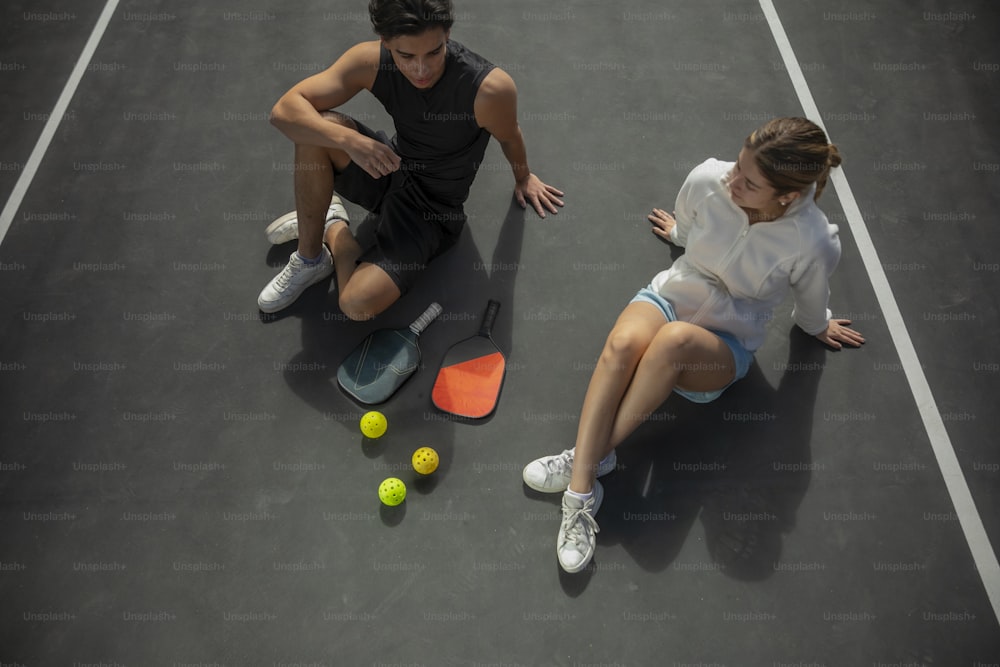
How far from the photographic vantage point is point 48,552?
2.82 m

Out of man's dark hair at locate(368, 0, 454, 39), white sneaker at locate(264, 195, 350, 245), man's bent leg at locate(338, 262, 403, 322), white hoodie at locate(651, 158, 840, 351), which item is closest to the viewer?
man's dark hair at locate(368, 0, 454, 39)

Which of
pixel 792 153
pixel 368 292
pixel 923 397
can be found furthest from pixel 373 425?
pixel 923 397

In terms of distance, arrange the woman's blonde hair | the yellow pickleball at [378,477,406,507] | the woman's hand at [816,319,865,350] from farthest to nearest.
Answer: the woman's hand at [816,319,865,350], the yellow pickleball at [378,477,406,507], the woman's blonde hair

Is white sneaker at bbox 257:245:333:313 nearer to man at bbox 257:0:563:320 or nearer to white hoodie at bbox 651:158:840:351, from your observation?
man at bbox 257:0:563:320

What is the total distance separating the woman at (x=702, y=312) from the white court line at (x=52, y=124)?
3.04 m

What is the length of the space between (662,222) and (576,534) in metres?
1.68

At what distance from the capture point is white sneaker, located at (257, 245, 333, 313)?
3297mm

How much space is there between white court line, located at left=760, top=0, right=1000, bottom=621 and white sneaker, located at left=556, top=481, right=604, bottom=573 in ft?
5.11

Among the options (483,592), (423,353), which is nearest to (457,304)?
(423,353)

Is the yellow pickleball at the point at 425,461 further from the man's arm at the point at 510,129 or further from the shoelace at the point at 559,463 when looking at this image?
the man's arm at the point at 510,129

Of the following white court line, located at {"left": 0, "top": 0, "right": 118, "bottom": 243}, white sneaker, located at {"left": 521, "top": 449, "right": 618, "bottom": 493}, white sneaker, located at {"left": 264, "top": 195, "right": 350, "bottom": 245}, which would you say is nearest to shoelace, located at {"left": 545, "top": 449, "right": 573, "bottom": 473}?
white sneaker, located at {"left": 521, "top": 449, "right": 618, "bottom": 493}

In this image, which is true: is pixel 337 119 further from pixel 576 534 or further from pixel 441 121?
pixel 576 534

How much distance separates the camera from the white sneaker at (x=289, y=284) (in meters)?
3.30

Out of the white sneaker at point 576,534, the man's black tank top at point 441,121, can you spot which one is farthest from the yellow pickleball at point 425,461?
the man's black tank top at point 441,121
